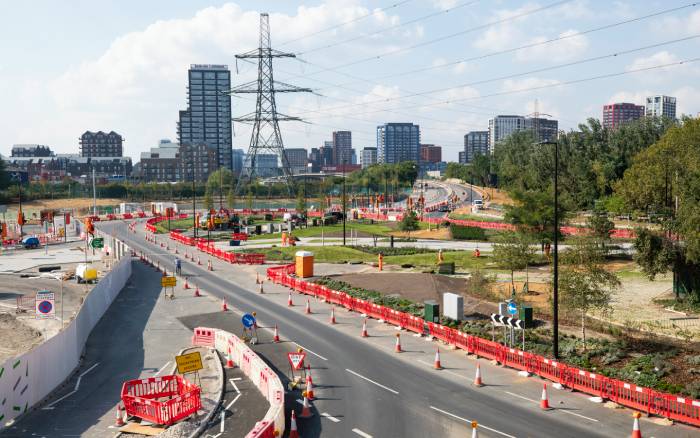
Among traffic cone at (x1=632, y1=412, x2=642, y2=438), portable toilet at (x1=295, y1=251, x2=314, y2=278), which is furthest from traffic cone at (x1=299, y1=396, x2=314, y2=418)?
portable toilet at (x1=295, y1=251, x2=314, y2=278)

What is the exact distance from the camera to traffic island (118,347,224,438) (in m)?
18.5

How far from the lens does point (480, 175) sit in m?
182

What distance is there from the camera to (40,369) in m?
21.6

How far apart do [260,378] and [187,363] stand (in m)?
2.55

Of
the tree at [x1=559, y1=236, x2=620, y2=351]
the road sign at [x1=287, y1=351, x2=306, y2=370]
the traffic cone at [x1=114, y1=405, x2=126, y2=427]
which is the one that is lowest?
the traffic cone at [x1=114, y1=405, x2=126, y2=427]

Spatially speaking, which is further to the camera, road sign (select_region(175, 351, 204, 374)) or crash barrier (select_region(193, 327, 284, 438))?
road sign (select_region(175, 351, 204, 374))

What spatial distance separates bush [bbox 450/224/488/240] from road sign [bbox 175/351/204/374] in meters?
51.0

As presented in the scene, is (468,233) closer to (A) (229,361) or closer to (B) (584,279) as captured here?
(B) (584,279)

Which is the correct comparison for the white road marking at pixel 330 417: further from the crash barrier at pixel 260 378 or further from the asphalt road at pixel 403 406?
the crash barrier at pixel 260 378

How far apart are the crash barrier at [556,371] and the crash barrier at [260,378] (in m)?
8.87

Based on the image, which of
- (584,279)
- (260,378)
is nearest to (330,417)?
(260,378)

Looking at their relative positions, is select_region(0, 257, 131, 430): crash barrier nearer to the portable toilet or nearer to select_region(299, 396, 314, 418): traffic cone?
select_region(299, 396, 314, 418): traffic cone

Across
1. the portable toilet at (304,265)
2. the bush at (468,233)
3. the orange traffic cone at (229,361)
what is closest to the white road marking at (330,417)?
the orange traffic cone at (229,361)

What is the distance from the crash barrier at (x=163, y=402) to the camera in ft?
62.4
